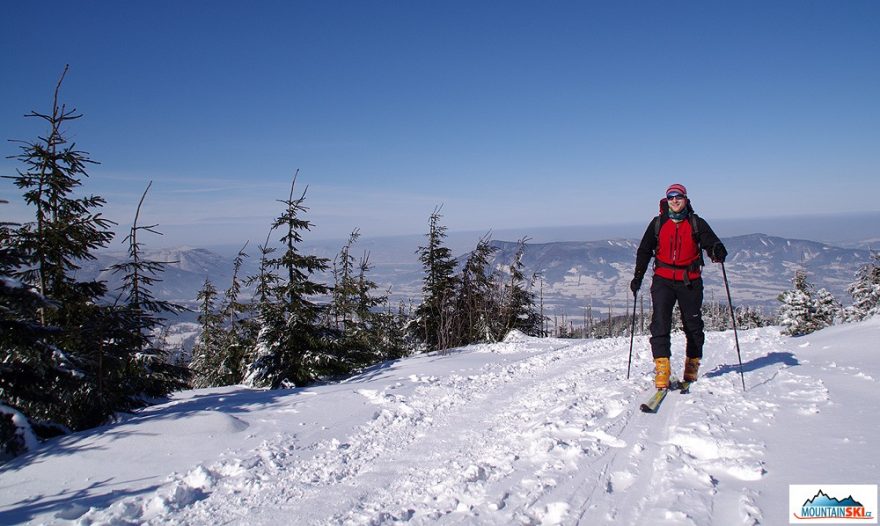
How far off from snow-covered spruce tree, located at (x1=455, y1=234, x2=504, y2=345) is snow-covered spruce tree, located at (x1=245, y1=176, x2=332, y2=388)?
550 cm

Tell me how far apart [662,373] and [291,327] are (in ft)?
30.2

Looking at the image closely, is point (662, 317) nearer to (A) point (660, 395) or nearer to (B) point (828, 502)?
(A) point (660, 395)

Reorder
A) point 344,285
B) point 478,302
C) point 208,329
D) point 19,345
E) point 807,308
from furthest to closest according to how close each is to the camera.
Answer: point 208,329 < point 344,285 < point 807,308 < point 478,302 < point 19,345

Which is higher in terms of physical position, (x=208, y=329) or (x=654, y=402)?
(x=654, y=402)

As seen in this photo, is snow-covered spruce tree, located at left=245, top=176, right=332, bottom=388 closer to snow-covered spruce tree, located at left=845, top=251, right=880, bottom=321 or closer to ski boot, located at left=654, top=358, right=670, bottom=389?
ski boot, located at left=654, top=358, right=670, bottom=389

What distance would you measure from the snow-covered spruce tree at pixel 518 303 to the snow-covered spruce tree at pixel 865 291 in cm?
1705

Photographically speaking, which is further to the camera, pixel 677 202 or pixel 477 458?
pixel 677 202

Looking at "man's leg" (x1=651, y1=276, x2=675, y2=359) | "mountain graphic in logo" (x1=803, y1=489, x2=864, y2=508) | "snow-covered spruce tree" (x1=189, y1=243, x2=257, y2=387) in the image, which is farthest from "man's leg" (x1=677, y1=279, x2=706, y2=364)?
"snow-covered spruce tree" (x1=189, y1=243, x2=257, y2=387)

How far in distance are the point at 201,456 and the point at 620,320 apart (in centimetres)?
10021

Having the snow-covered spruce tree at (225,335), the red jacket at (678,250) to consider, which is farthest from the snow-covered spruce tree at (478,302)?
the red jacket at (678,250)

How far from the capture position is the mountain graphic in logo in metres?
2.66

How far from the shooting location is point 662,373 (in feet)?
17.8

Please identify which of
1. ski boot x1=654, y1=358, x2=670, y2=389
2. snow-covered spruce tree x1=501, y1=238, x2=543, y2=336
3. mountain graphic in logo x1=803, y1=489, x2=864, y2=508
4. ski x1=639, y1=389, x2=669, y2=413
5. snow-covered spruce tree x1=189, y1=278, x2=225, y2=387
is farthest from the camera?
snow-covered spruce tree x1=189, y1=278, x2=225, y2=387

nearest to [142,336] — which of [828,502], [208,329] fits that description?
[828,502]
